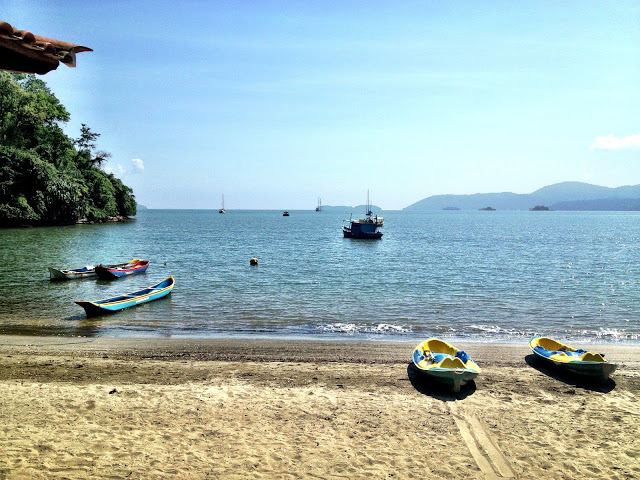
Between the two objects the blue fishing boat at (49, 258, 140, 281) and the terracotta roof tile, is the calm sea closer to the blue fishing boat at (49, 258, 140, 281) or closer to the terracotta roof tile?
the blue fishing boat at (49, 258, 140, 281)

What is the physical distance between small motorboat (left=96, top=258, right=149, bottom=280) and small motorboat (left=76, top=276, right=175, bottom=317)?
7297mm

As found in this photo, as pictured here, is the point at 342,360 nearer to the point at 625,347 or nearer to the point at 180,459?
the point at 180,459

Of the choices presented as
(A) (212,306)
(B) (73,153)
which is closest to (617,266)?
(A) (212,306)

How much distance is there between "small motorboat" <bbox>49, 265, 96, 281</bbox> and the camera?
2523cm

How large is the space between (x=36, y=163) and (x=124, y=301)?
188 feet

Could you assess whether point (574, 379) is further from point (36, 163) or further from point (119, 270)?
point (36, 163)

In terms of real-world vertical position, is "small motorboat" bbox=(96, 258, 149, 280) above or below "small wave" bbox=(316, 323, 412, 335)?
above

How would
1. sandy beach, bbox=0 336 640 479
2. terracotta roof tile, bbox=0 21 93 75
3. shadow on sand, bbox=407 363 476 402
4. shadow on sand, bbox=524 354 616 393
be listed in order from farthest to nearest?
1. shadow on sand, bbox=524 354 616 393
2. shadow on sand, bbox=407 363 476 402
3. sandy beach, bbox=0 336 640 479
4. terracotta roof tile, bbox=0 21 93 75

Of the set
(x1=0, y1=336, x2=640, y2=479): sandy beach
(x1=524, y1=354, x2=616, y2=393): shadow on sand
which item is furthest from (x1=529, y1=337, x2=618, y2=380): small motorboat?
(x1=0, y1=336, x2=640, y2=479): sandy beach

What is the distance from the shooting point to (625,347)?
14094 mm

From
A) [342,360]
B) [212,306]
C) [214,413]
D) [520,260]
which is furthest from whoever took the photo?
[520,260]

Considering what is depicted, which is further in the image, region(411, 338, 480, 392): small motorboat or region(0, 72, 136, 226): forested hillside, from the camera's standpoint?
region(0, 72, 136, 226): forested hillside

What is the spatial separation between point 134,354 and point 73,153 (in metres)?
85.7

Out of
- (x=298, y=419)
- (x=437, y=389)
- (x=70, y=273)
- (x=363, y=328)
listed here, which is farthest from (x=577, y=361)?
(x=70, y=273)
